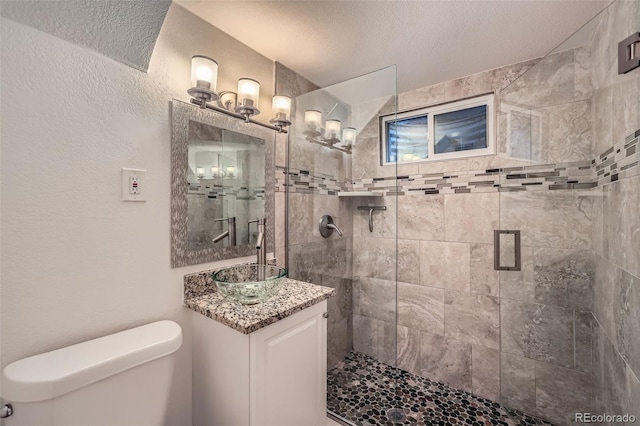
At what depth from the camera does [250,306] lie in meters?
1.19

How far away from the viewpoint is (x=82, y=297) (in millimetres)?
970

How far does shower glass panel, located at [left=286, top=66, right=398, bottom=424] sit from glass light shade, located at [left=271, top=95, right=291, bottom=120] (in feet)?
0.60

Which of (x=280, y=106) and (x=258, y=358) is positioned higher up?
(x=280, y=106)

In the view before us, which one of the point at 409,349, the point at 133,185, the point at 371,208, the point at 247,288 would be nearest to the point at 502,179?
the point at 371,208

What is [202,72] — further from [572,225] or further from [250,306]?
[572,225]

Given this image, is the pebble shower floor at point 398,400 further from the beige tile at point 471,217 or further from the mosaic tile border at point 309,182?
the mosaic tile border at point 309,182

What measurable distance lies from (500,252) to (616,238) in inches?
24.8

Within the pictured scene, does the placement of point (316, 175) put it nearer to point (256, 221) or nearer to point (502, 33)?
point (256, 221)

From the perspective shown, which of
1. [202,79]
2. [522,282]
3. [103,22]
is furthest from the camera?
[522,282]

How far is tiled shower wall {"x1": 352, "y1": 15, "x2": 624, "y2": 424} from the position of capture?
134 centimetres

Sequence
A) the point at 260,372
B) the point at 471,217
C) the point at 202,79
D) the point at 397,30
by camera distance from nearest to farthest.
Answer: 1. the point at 260,372
2. the point at 202,79
3. the point at 397,30
4. the point at 471,217

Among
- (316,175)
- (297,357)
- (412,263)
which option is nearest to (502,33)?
(316,175)

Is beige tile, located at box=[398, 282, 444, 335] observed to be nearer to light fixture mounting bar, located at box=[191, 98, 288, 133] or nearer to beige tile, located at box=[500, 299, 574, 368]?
beige tile, located at box=[500, 299, 574, 368]

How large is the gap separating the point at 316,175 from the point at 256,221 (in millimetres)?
583
